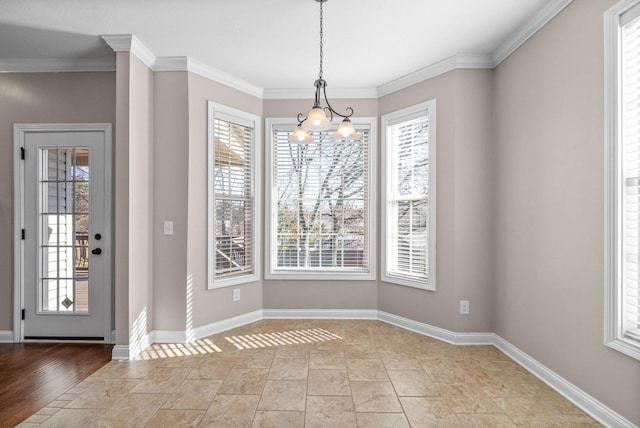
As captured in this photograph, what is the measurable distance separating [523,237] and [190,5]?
10.6 feet

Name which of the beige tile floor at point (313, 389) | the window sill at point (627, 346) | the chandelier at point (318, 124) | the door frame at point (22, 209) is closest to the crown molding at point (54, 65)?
the door frame at point (22, 209)

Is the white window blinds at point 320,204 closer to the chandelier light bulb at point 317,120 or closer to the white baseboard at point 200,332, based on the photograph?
the white baseboard at point 200,332

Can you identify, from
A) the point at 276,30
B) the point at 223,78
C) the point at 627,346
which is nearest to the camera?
the point at 627,346

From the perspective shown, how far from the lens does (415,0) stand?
2.52m

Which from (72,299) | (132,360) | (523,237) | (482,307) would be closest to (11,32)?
(72,299)

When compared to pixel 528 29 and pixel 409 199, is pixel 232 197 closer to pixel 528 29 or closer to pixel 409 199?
pixel 409 199

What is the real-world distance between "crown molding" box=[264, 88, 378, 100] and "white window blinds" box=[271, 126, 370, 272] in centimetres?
39

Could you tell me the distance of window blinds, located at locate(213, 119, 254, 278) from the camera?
3818mm

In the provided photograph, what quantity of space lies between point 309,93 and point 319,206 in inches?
53.7

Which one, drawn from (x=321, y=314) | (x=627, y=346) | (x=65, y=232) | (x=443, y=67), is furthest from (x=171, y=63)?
(x=627, y=346)

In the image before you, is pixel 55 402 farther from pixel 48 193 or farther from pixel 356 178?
pixel 356 178

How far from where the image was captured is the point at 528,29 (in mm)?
2812

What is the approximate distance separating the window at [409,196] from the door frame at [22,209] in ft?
9.61

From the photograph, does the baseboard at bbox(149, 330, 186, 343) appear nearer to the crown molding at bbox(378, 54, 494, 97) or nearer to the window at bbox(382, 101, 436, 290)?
the window at bbox(382, 101, 436, 290)
